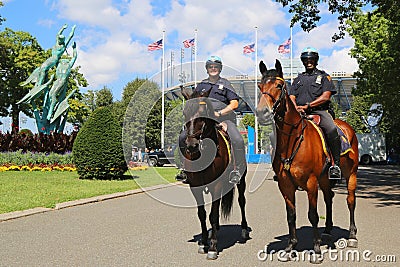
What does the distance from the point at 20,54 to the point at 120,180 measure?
35911 millimetres

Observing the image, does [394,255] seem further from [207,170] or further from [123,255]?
[123,255]

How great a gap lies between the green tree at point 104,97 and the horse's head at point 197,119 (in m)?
59.6

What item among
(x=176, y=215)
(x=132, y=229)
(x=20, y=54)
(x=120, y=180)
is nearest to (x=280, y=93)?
(x=132, y=229)

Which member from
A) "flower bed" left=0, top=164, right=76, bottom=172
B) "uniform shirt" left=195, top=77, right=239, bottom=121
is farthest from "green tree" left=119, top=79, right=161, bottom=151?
"flower bed" left=0, top=164, right=76, bottom=172

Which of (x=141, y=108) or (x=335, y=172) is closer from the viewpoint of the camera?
(x=335, y=172)

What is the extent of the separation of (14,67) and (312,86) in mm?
47880

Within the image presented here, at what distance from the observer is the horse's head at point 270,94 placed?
6.08 meters

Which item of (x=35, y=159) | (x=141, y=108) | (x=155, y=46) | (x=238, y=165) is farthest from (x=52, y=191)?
(x=155, y=46)

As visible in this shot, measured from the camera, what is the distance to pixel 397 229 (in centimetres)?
880

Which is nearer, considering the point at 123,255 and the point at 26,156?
the point at 123,255

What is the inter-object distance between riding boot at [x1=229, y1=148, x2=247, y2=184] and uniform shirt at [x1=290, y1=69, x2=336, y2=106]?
1.30 metres

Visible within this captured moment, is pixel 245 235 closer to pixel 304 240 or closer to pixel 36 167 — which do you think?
pixel 304 240

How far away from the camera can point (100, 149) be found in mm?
19078

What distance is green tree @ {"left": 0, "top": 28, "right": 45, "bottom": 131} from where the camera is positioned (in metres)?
48.4
